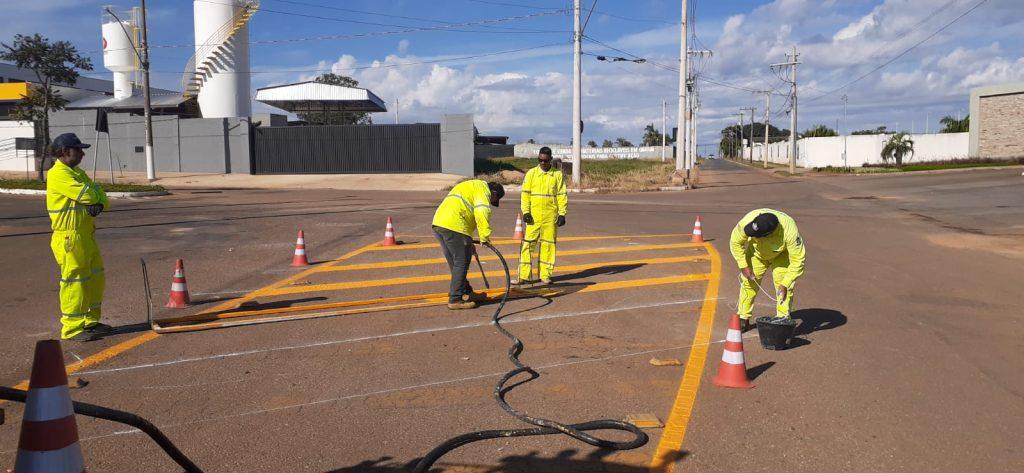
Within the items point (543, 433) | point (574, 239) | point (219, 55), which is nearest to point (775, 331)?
point (543, 433)

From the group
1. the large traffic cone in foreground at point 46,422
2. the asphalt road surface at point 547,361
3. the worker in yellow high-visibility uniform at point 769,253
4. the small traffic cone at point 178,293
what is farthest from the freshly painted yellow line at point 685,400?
the small traffic cone at point 178,293

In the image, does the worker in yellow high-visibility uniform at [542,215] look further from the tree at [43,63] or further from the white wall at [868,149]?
the white wall at [868,149]

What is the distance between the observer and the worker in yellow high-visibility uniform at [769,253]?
6799mm

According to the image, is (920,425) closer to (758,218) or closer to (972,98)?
Answer: (758,218)

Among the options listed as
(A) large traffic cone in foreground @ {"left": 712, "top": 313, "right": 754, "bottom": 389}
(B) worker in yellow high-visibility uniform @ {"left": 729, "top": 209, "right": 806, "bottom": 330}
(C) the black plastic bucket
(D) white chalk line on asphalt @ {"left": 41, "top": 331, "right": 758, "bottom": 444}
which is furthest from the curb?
(A) large traffic cone in foreground @ {"left": 712, "top": 313, "right": 754, "bottom": 389}

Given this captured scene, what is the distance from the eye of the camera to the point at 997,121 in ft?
179

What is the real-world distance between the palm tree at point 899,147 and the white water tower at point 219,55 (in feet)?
162

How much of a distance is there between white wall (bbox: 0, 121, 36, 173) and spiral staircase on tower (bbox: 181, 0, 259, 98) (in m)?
8.95

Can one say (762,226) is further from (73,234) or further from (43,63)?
(43,63)

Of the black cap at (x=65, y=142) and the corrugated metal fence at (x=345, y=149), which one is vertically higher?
the corrugated metal fence at (x=345, y=149)

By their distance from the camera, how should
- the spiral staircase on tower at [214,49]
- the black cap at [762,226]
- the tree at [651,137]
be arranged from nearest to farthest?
the black cap at [762,226] → the spiral staircase on tower at [214,49] → the tree at [651,137]

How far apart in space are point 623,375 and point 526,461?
6.02 feet

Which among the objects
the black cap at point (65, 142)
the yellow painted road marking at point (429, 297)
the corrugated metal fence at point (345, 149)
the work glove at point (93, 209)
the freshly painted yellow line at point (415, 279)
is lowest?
the yellow painted road marking at point (429, 297)

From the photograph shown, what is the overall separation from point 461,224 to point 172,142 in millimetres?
37954
